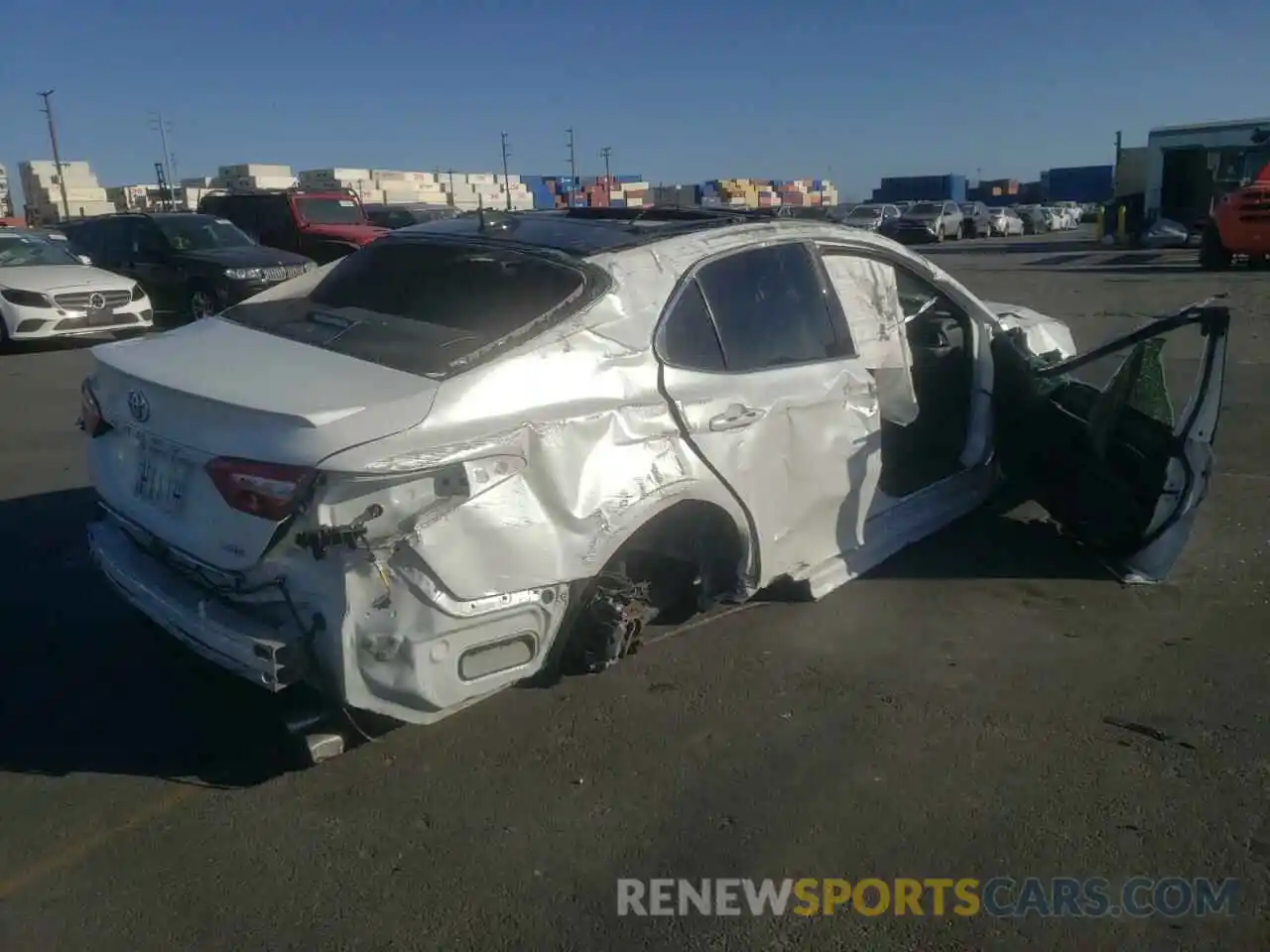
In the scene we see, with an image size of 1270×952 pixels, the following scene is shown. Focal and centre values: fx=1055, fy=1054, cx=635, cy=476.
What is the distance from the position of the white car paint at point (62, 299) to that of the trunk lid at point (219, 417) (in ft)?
32.0

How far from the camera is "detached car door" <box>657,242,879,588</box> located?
3.66 m

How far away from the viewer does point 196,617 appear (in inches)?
121

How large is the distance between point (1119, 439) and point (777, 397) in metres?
1.93

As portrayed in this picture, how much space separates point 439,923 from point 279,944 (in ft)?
1.25

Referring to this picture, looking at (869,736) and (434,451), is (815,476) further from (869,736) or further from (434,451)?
→ (434,451)

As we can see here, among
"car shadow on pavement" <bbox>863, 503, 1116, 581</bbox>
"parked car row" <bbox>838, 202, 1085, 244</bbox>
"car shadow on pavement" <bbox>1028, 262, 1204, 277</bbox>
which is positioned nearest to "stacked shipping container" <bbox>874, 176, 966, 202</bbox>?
"parked car row" <bbox>838, 202, 1085, 244</bbox>

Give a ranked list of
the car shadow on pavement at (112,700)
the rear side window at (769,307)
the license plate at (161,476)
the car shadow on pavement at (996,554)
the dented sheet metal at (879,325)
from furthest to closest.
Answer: the car shadow on pavement at (996,554)
the dented sheet metal at (879,325)
the rear side window at (769,307)
the car shadow on pavement at (112,700)
the license plate at (161,476)

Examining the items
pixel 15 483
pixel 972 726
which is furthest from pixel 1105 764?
pixel 15 483

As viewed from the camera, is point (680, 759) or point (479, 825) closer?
point (479, 825)

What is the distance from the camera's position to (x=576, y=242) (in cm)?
386

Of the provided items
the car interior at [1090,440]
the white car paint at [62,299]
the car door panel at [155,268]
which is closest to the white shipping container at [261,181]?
the car door panel at [155,268]

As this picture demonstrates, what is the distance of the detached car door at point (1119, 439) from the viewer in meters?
4.30

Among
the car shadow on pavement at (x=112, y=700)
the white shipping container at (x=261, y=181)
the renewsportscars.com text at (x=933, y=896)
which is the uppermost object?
the white shipping container at (x=261, y=181)

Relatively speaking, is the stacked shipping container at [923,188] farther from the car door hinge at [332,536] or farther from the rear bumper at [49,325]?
the car door hinge at [332,536]
